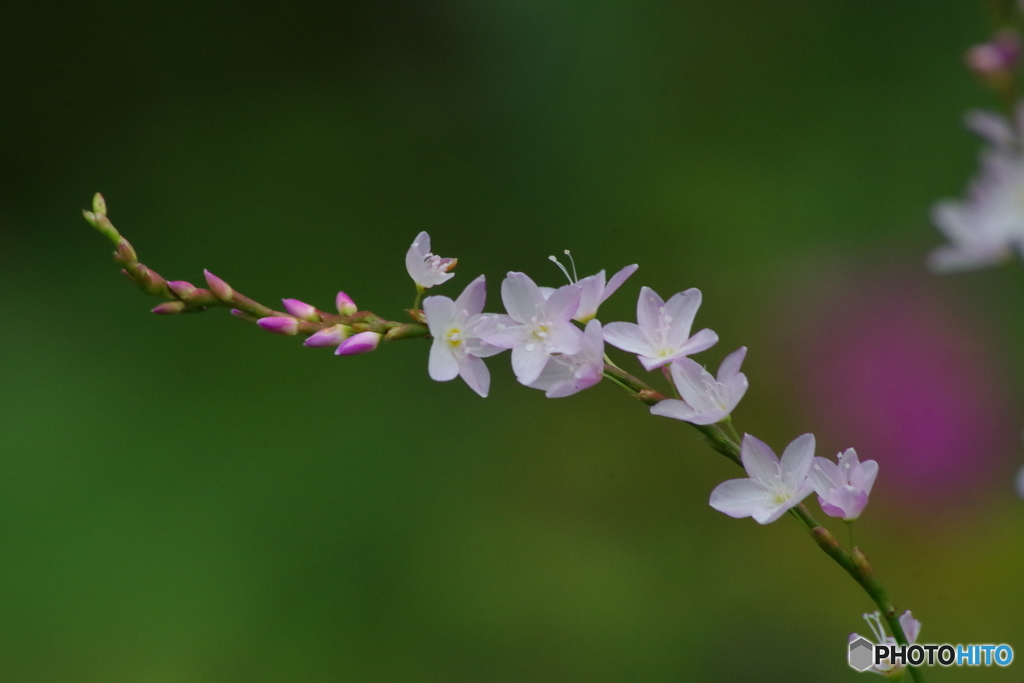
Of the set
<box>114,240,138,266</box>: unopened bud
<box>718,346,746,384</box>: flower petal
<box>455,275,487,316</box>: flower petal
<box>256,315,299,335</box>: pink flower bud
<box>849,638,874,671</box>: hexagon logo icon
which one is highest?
<box>455,275,487,316</box>: flower petal

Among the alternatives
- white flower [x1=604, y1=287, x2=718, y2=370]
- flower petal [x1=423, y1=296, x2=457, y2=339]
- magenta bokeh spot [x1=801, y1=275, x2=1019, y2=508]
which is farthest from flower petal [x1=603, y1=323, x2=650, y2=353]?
magenta bokeh spot [x1=801, y1=275, x2=1019, y2=508]

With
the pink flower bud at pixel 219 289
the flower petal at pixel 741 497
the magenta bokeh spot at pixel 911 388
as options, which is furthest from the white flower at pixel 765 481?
the magenta bokeh spot at pixel 911 388

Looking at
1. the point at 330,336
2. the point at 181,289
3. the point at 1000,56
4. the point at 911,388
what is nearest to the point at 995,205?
the point at 1000,56

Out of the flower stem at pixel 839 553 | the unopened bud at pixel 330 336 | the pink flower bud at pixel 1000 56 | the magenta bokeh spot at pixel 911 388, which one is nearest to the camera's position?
the flower stem at pixel 839 553

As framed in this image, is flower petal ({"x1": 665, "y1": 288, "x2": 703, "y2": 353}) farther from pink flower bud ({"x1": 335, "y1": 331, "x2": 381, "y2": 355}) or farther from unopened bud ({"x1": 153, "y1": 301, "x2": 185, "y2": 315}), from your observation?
unopened bud ({"x1": 153, "y1": 301, "x2": 185, "y2": 315})

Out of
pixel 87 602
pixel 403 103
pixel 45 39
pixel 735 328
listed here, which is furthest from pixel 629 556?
pixel 45 39

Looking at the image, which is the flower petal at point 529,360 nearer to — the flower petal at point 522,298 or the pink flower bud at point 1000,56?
the flower petal at point 522,298

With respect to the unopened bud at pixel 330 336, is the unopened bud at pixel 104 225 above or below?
above
